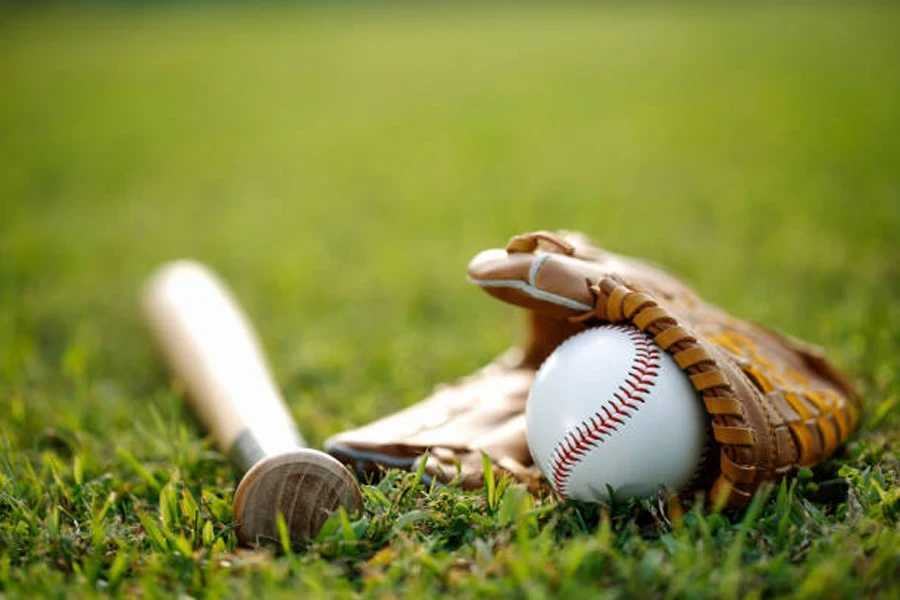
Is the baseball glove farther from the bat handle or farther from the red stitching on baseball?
the bat handle

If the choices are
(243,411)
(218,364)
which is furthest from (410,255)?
(243,411)

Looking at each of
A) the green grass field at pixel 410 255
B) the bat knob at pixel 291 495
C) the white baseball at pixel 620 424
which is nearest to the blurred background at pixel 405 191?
the green grass field at pixel 410 255

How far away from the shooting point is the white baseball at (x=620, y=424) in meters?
2.27

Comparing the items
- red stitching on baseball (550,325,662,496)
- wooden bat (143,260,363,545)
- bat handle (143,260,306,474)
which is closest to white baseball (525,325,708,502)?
red stitching on baseball (550,325,662,496)

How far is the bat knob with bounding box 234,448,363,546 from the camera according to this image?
220 cm

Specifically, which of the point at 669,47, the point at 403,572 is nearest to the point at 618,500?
the point at 403,572

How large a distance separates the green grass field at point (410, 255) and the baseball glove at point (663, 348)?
119 millimetres

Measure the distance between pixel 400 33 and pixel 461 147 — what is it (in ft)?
34.5

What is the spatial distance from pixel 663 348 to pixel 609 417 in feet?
0.76

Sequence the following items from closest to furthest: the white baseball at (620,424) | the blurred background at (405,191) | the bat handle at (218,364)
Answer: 1. the white baseball at (620,424)
2. the bat handle at (218,364)
3. the blurred background at (405,191)

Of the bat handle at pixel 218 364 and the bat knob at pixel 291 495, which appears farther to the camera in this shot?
the bat handle at pixel 218 364

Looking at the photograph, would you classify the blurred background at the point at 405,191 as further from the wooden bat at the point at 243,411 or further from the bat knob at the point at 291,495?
the bat knob at the point at 291,495

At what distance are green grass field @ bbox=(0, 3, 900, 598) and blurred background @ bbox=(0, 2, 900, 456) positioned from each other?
1.2 inches

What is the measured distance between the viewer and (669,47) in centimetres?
1369
